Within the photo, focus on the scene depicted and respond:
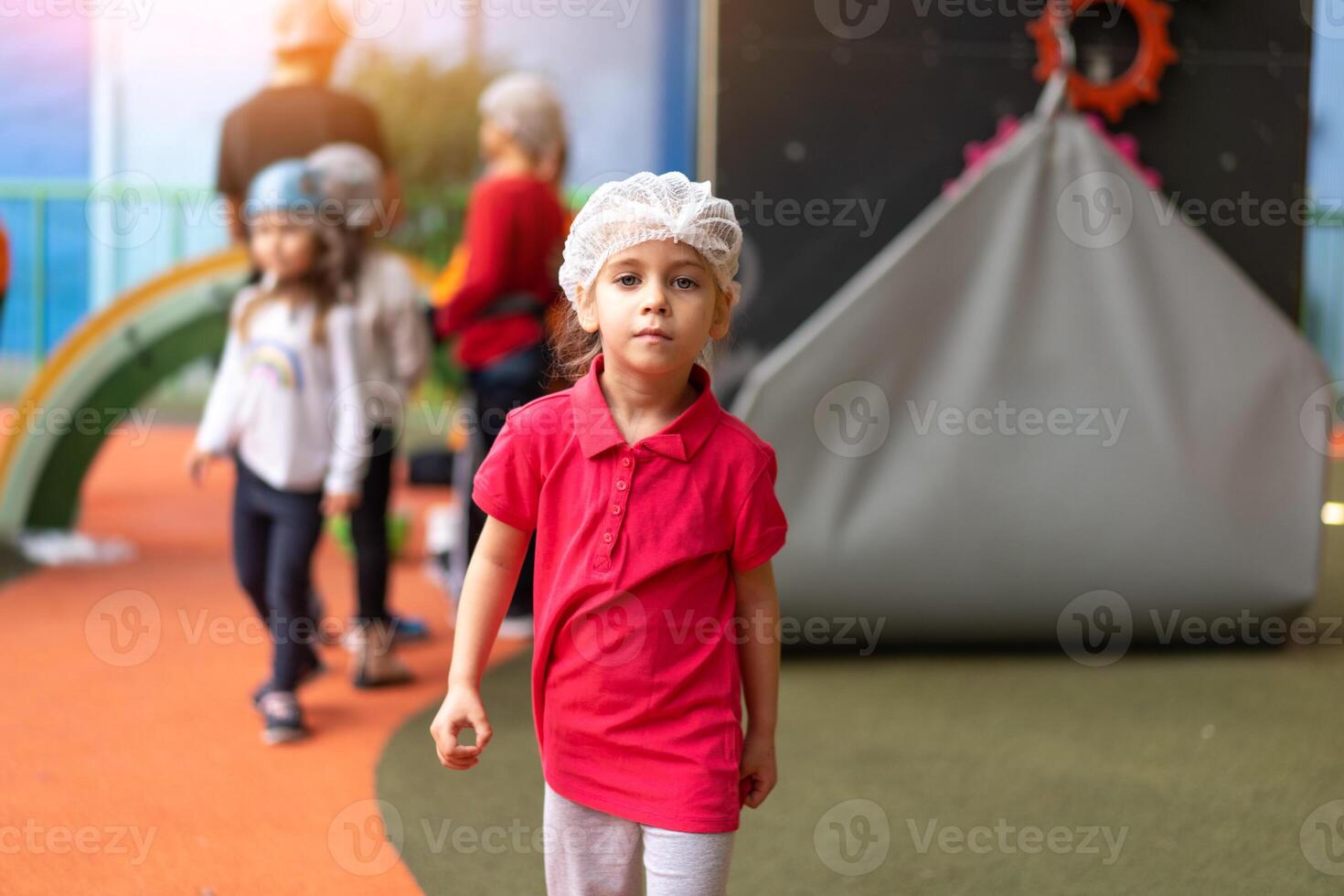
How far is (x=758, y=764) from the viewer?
182 centimetres

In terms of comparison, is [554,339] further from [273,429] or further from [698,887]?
[273,429]

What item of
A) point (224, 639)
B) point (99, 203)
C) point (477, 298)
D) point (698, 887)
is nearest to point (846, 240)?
point (477, 298)

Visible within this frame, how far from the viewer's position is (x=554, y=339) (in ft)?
6.66

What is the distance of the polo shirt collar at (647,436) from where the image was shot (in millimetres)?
1755

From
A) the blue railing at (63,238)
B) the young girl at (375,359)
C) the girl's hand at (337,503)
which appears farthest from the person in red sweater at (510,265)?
the blue railing at (63,238)

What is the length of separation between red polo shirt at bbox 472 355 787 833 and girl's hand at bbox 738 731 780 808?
0.12ft

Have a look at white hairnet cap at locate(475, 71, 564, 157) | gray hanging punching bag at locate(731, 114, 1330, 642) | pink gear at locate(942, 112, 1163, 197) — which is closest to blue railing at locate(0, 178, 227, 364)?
white hairnet cap at locate(475, 71, 564, 157)

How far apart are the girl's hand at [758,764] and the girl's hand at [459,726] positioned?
35cm

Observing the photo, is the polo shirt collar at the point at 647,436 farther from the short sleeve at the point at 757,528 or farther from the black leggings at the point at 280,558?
the black leggings at the point at 280,558

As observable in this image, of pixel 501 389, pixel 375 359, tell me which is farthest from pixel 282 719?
pixel 501 389

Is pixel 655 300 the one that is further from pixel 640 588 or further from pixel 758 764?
pixel 758 764

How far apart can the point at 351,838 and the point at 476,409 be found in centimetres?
194

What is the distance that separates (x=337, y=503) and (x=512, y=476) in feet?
5.71

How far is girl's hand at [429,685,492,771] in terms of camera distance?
1.72 metres
